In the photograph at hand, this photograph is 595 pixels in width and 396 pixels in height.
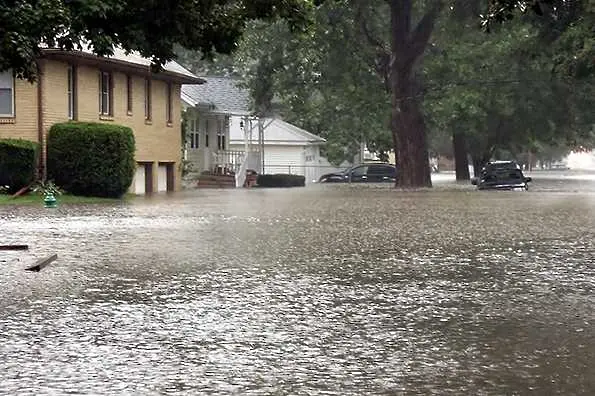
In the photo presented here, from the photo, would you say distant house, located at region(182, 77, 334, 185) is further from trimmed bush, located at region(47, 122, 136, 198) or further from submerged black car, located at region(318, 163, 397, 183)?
trimmed bush, located at region(47, 122, 136, 198)

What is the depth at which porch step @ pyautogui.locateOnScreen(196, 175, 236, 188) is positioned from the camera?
176 feet

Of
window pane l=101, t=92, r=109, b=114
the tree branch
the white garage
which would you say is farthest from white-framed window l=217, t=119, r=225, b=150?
window pane l=101, t=92, r=109, b=114

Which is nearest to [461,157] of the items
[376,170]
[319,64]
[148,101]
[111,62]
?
[376,170]

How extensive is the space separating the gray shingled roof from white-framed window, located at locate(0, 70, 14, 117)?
20733 mm

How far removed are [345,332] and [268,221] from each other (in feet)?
47.7

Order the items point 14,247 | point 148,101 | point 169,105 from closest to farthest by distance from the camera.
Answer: point 14,247
point 148,101
point 169,105

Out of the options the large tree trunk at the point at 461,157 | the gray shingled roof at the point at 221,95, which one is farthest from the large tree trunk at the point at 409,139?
the large tree trunk at the point at 461,157

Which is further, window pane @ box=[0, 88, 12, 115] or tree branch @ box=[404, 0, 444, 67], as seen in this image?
tree branch @ box=[404, 0, 444, 67]

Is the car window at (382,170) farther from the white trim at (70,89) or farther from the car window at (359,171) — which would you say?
the white trim at (70,89)

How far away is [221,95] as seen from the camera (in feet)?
203

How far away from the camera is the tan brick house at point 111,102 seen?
3344 centimetres

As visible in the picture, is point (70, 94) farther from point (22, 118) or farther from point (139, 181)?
point (139, 181)

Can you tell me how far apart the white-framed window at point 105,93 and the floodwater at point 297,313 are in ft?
60.5

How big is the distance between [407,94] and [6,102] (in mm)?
20311
